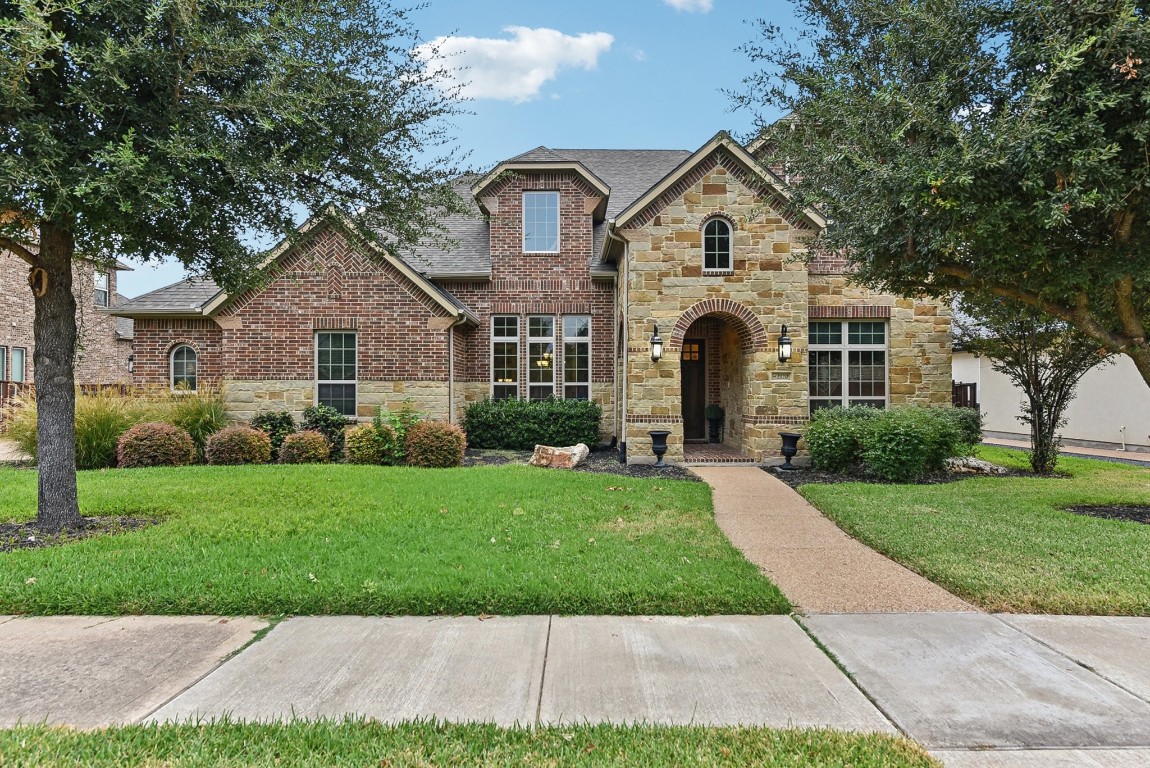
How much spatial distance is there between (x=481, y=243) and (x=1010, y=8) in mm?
11818

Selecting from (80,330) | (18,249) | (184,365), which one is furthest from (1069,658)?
(80,330)

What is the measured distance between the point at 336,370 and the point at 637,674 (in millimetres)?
11572

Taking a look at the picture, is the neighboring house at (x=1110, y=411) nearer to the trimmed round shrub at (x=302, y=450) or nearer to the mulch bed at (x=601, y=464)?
the mulch bed at (x=601, y=464)

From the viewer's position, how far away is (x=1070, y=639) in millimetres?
3695

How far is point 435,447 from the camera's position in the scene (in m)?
11.2

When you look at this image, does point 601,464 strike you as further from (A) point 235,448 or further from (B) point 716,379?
(A) point 235,448

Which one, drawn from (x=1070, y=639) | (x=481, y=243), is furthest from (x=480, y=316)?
(x=1070, y=639)

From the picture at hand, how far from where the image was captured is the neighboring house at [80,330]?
62.2 feet

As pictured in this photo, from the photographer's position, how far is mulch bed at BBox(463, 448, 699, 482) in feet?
34.0

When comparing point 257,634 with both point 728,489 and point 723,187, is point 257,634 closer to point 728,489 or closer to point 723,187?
point 728,489

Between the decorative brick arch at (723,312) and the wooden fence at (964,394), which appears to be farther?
the wooden fence at (964,394)

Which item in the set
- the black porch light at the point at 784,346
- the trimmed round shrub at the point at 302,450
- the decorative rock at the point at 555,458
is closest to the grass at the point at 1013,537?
the black porch light at the point at 784,346

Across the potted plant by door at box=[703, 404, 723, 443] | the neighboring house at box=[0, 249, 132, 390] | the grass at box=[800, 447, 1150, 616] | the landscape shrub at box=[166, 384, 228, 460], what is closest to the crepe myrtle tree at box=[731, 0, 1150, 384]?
the grass at box=[800, 447, 1150, 616]

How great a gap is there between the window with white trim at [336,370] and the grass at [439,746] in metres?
10.7
